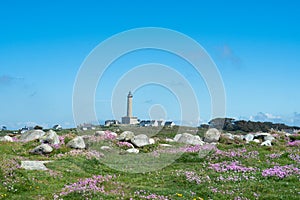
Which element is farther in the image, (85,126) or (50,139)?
(85,126)

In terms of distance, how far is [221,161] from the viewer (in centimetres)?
2491

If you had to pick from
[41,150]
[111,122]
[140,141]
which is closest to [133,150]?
[140,141]

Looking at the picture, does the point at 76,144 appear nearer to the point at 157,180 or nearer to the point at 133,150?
the point at 133,150

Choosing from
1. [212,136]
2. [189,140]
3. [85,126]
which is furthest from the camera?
[85,126]

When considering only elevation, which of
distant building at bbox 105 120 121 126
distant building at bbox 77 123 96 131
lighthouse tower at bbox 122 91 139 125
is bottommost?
distant building at bbox 77 123 96 131

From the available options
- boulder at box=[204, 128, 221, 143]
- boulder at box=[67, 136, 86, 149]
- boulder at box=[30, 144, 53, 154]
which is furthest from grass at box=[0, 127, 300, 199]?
boulder at box=[204, 128, 221, 143]

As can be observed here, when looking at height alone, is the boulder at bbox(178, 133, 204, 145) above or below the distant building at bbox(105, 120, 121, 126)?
below

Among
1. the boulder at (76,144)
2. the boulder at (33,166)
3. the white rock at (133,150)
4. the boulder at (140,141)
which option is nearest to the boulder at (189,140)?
the boulder at (140,141)

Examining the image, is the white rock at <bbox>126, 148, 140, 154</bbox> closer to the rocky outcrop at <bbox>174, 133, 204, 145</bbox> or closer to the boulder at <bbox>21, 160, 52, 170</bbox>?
the rocky outcrop at <bbox>174, 133, 204, 145</bbox>

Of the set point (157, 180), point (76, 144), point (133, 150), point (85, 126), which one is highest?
point (85, 126)

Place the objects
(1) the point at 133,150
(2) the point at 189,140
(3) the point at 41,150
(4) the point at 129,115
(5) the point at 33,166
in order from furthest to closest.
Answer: (4) the point at 129,115 < (2) the point at 189,140 < (1) the point at 133,150 < (3) the point at 41,150 < (5) the point at 33,166

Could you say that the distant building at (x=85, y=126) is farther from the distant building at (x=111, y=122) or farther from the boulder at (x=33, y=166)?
the boulder at (x=33, y=166)

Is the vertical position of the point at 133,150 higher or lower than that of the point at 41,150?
lower

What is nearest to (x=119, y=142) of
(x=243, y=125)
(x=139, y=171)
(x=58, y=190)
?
(x=139, y=171)
